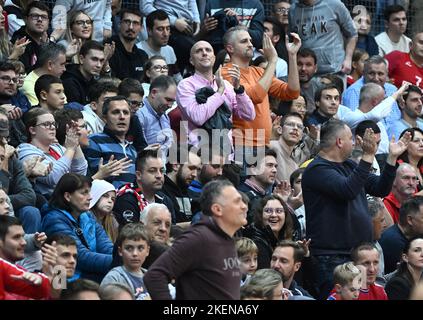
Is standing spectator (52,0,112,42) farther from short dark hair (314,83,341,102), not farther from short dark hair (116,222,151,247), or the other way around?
short dark hair (116,222,151,247)

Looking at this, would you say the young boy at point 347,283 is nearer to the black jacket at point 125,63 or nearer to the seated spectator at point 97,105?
the seated spectator at point 97,105

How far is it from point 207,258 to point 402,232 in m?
4.44

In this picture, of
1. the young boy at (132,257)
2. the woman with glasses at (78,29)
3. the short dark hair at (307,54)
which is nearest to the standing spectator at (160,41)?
the woman with glasses at (78,29)

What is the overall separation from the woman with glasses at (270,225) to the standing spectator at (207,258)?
290 cm

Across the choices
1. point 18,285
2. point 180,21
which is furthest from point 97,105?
point 18,285

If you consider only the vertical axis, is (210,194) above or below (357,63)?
above

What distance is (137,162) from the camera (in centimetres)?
1222

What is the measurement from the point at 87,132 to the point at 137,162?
0.66 meters

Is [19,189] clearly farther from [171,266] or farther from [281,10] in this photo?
[281,10]

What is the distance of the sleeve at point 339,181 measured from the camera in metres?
11.5

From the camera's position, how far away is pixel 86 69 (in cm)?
1429

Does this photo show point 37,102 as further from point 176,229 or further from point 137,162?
point 176,229

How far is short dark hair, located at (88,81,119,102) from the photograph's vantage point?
1343 centimetres
